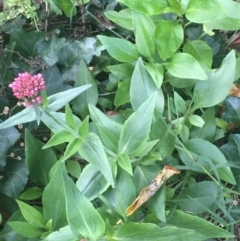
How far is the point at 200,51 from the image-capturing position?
2.85 ft

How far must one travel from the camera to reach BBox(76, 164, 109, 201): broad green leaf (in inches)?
27.9

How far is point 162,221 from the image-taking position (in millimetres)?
726

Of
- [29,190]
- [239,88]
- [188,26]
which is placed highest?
[188,26]

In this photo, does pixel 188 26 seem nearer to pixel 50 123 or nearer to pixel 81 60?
pixel 81 60

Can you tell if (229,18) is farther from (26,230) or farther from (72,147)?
(26,230)

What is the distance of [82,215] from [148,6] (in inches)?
16.8

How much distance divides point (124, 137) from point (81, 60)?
0.24 m

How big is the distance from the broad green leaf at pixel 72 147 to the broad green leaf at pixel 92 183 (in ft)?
0.30

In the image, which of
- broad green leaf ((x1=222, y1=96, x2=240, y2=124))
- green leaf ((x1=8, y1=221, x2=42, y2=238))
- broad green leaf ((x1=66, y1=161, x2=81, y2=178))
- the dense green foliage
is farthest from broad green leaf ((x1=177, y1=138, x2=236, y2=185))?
green leaf ((x1=8, y1=221, x2=42, y2=238))

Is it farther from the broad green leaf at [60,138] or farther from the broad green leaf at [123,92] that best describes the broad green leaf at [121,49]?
the broad green leaf at [60,138]

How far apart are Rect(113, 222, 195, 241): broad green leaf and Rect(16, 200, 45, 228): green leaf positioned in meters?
0.17

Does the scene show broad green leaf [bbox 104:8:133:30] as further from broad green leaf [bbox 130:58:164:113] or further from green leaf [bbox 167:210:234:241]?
green leaf [bbox 167:210:234:241]

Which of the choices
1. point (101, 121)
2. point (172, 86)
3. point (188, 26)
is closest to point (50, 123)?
point (101, 121)

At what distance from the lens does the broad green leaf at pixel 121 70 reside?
2.85ft
